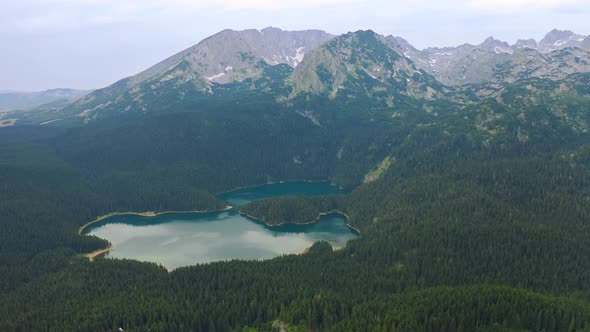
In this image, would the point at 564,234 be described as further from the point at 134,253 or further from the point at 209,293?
the point at 134,253

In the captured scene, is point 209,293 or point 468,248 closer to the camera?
point 209,293

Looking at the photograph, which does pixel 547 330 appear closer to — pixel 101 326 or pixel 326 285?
pixel 326 285

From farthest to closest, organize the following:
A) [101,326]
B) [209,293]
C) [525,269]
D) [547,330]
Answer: [525,269] → [209,293] → [101,326] → [547,330]

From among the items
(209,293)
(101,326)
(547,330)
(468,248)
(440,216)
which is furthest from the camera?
(440,216)

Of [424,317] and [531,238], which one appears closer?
[424,317]

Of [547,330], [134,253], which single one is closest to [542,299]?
[547,330]

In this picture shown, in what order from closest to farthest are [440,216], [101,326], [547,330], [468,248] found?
[547,330], [101,326], [468,248], [440,216]

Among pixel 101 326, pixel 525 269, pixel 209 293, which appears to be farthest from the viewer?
pixel 525 269

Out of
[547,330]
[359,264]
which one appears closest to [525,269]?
[547,330]
